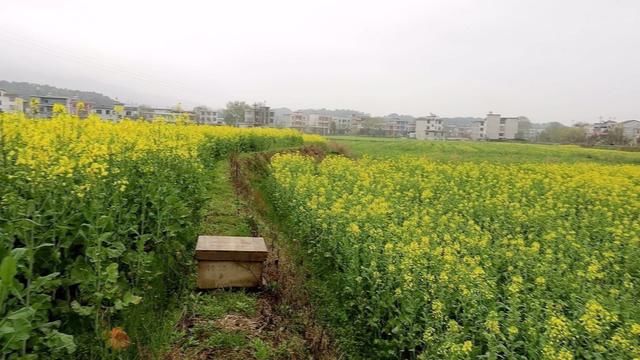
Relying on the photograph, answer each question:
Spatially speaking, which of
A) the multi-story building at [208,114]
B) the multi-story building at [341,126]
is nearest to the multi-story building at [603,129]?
the multi-story building at [341,126]

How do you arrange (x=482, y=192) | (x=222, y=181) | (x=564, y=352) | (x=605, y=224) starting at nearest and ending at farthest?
(x=564, y=352), (x=605, y=224), (x=482, y=192), (x=222, y=181)

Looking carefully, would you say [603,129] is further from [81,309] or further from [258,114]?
[81,309]

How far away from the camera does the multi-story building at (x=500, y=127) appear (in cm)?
11400

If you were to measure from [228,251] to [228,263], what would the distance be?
0.63ft

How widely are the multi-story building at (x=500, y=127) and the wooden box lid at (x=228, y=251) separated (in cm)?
11609

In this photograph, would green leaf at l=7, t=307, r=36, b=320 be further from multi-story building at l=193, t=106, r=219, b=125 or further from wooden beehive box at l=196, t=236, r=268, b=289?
multi-story building at l=193, t=106, r=219, b=125

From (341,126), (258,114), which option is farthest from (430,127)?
(258,114)

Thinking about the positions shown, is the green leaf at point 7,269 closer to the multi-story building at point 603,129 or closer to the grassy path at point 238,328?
the grassy path at point 238,328

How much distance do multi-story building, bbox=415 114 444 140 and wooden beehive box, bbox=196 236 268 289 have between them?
118 metres

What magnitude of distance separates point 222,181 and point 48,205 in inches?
349

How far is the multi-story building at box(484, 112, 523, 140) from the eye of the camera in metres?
114

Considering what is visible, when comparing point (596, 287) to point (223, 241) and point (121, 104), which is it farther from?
point (121, 104)

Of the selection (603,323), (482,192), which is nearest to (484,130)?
(482,192)

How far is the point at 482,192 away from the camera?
1046 cm
